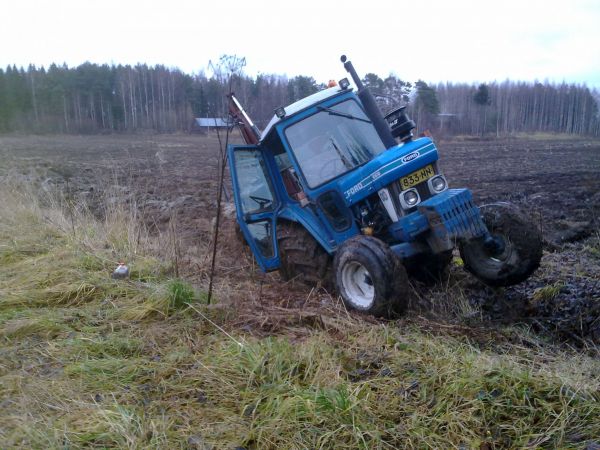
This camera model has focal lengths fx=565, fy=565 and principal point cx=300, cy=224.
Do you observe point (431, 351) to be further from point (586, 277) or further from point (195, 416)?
point (586, 277)

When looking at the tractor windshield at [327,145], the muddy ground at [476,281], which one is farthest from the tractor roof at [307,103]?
the muddy ground at [476,281]

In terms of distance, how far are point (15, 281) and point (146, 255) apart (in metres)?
1.57

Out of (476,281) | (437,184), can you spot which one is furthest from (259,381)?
(476,281)

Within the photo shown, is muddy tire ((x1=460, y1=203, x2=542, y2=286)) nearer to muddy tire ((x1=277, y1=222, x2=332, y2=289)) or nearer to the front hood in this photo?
the front hood

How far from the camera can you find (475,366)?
366 cm

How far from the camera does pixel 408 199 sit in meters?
5.64

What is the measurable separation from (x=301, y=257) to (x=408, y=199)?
1.53m

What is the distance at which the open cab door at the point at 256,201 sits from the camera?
6953 millimetres

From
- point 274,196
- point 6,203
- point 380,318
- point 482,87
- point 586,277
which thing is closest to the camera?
point 380,318

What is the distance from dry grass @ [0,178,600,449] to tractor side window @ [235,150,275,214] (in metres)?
1.74

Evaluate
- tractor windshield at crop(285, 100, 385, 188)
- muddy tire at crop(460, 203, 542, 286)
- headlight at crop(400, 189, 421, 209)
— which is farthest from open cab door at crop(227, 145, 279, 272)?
muddy tire at crop(460, 203, 542, 286)

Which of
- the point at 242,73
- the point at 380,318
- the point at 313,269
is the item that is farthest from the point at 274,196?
the point at 380,318

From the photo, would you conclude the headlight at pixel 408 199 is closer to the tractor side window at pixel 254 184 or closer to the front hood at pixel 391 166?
the front hood at pixel 391 166

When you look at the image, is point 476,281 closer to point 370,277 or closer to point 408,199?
point 408,199
